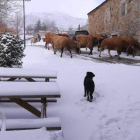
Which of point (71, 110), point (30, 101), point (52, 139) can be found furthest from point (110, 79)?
point (52, 139)

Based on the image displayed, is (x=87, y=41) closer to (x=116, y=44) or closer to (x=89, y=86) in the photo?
(x=116, y=44)

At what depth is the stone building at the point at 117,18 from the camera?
46.3 feet

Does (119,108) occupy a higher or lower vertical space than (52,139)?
lower

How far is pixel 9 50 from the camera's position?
6.50m

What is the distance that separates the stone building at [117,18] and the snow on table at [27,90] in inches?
461

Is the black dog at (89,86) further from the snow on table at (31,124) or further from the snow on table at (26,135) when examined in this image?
the snow on table at (26,135)

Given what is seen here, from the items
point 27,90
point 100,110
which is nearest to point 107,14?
point 100,110

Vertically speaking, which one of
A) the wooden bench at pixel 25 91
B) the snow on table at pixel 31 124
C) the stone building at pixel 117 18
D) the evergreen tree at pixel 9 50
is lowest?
the snow on table at pixel 31 124

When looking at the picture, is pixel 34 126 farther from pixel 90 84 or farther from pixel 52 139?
pixel 90 84

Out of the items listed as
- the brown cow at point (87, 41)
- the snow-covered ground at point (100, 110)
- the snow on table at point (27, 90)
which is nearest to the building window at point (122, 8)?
the brown cow at point (87, 41)

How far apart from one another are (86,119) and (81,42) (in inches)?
412

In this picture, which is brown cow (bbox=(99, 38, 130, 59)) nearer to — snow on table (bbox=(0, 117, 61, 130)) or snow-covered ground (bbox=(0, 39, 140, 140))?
snow-covered ground (bbox=(0, 39, 140, 140))

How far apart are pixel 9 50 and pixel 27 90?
3562 mm

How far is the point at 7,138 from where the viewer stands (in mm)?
2109
